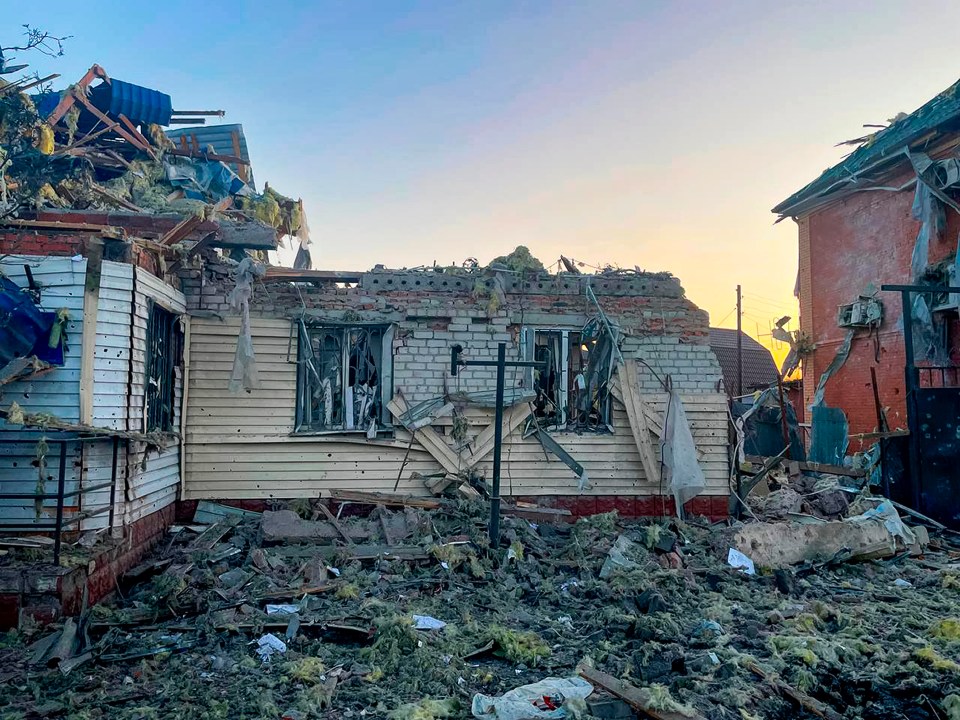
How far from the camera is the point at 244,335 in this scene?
8445mm

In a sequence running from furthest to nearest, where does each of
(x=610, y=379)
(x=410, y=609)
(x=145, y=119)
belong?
(x=145, y=119) → (x=610, y=379) → (x=410, y=609)

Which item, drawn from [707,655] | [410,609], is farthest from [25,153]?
[707,655]

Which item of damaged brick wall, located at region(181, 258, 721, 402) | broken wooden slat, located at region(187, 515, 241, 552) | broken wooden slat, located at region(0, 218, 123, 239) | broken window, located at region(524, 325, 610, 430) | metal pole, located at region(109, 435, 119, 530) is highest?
broken wooden slat, located at region(0, 218, 123, 239)

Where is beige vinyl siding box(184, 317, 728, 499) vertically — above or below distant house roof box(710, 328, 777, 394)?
below

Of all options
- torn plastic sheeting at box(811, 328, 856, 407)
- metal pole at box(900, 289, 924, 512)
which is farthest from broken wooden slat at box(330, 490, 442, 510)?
torn plastic sheeting at box(811, 328, 856, 407)

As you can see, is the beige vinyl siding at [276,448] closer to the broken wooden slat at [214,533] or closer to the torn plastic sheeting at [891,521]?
the broken wooden slat at [214,533]

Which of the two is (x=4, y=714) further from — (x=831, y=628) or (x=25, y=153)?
(x=831, y=628)

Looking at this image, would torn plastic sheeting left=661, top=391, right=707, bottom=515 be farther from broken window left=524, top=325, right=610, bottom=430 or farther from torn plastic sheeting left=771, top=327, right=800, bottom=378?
torn plastic sheeting left=771, top=327, right=800, bottom=378

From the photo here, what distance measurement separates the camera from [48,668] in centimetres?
480

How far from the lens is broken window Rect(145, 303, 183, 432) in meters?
7.48

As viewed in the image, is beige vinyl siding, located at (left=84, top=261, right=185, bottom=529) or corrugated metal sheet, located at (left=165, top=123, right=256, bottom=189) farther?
corrugated metal sheet, located at (left=165, top=123, right=256, bottom=189)

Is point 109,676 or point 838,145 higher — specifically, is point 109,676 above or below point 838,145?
below

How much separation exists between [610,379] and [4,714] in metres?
7.38

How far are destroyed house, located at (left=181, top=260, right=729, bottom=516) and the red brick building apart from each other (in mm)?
5864
